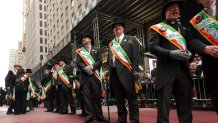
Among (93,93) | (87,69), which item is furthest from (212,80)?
(93,93)

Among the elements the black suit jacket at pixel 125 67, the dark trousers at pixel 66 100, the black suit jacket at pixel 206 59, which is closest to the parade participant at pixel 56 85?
the dark trousers at pixel 66 100

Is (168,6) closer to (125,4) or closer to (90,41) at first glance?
(90,41)

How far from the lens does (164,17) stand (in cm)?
363

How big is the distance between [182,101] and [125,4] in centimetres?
937

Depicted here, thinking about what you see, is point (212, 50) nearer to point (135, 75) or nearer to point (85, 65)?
point (135, 75)

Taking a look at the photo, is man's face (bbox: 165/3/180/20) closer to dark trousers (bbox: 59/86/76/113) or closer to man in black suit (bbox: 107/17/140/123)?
man in black suit (bbox: 107/17/140/123)

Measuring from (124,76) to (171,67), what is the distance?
156 cm

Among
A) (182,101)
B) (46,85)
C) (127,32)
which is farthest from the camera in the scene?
(127,32)

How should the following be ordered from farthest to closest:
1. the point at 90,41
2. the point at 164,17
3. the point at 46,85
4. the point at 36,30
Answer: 1. the point at 36,30
2. the point at 46,85
3. the point at 90,41
4. the point at 164,17

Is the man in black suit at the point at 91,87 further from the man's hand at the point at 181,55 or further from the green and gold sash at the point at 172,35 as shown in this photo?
the man's hand at the point at 181,55

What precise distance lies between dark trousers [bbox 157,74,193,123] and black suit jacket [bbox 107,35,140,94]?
144 centimetres

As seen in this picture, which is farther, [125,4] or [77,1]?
[77,1]

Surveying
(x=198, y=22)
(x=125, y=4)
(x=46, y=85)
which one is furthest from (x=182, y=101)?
(x=125, y=4)

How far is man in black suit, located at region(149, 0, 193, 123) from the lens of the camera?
3.22 m
